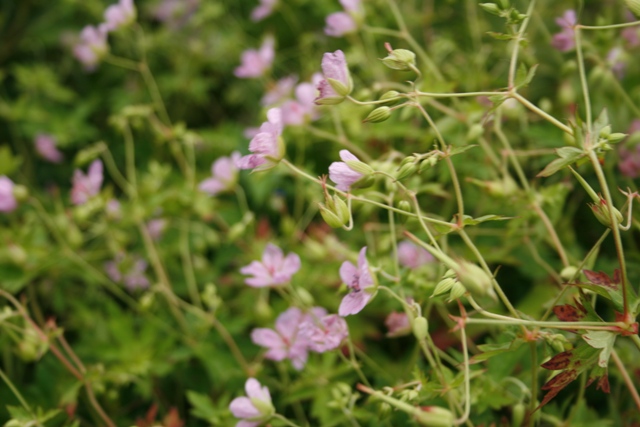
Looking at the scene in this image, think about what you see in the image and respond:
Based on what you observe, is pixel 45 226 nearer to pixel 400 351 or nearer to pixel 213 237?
pixel 213 237

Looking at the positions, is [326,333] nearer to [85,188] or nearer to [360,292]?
[360,292]

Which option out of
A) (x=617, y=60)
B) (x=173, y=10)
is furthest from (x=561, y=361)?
(x=173, y=10)

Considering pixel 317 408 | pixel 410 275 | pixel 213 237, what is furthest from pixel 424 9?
pixel 317 408

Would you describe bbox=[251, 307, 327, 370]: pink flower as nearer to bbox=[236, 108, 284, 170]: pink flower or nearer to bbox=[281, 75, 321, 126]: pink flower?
bbox=[236, 108, 284, 170]: pink flower

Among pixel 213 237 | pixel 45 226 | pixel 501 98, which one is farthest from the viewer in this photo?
pixel 45 226

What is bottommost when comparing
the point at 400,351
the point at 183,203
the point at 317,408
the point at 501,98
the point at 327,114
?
the point at 400,351

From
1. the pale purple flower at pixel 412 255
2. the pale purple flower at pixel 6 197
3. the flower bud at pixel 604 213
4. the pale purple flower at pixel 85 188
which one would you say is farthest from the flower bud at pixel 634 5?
the pale purple flower at pixel 6 197

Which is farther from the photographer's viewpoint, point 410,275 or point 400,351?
point 400,351

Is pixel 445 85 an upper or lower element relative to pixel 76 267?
upper
